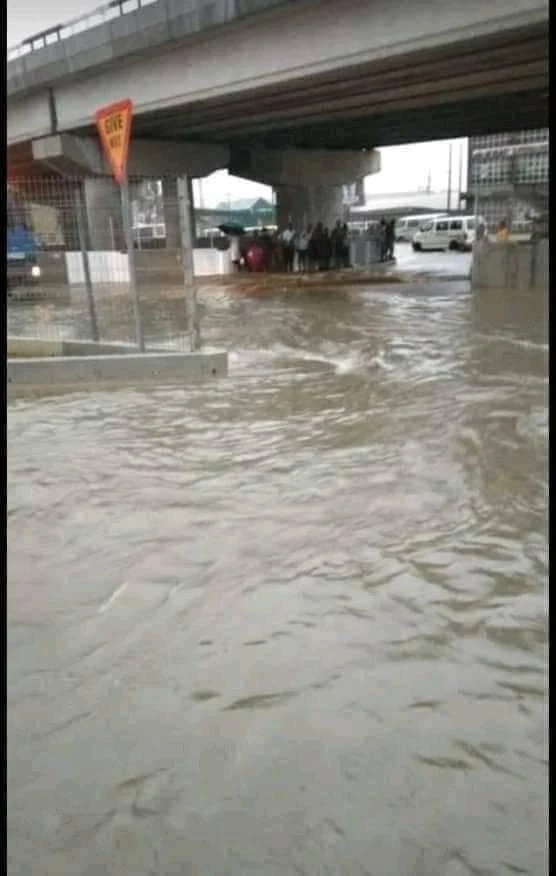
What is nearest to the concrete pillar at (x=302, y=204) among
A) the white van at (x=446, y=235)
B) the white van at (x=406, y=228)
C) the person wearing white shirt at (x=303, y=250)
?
the person wearing white shirt at (x=303, y=250)

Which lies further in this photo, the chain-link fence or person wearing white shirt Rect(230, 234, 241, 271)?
person wearing white shirt Rect(230, 234, 241, 271)

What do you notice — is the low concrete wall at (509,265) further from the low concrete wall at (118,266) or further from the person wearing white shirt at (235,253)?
the person wearing white shirt at (235,253)

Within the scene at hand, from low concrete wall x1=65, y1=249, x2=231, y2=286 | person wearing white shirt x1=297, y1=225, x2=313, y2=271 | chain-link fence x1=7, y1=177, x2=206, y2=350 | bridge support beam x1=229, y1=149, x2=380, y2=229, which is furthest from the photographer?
bridge support beam x1=229, y1=149, x2=380, y2=229

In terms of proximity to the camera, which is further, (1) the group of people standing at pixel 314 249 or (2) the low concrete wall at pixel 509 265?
(1) the group of people standing at pixel 314 249

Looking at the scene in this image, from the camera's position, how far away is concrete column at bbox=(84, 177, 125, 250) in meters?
12.5

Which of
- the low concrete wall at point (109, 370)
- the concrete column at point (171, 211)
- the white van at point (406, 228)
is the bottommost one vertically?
the low concrete wall at point (109, 370)

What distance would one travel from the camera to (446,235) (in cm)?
3631

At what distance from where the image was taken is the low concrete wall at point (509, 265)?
1686 cm

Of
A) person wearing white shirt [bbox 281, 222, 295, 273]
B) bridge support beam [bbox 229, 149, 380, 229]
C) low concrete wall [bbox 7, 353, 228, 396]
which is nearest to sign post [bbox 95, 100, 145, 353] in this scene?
low concrete wall [bbox 7, 353, 228, 396]

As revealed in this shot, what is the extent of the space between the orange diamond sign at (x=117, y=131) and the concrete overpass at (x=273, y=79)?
6.44ft

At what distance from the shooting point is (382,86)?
54.8 feet

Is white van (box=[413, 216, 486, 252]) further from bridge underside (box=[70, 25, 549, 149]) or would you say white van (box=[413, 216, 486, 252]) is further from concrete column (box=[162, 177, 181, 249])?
concrete column (box=[162, 177, 181, 249])

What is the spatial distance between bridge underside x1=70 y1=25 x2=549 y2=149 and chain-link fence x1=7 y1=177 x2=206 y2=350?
4.99 meters

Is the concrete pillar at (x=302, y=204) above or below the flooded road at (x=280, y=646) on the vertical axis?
above
